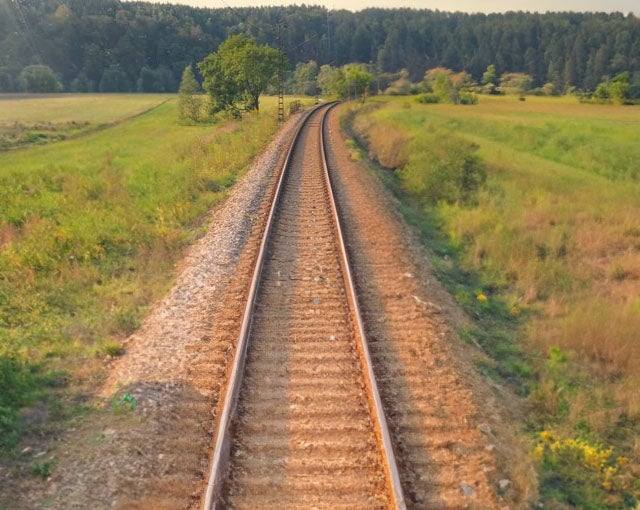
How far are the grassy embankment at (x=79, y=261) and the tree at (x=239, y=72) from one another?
25.9 meters

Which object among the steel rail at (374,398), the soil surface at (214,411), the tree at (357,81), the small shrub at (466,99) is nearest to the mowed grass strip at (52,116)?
the tree at (357,81)

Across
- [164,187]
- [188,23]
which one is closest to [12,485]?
[164,187]

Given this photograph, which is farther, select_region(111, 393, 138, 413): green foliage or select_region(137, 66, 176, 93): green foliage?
select_region(137, 66, 176, 93): green foliage

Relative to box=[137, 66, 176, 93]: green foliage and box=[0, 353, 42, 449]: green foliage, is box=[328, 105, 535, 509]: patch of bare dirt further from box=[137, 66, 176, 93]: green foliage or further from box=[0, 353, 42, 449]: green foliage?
box=[137, 66, 176, 93]: green foliage

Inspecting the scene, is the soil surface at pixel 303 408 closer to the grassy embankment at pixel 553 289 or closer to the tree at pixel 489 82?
the grassy embankment at pixel 553 289

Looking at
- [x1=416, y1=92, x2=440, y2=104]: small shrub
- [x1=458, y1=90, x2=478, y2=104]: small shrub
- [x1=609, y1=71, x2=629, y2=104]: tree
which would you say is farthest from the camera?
[x1=416, y1=92, x2=440, y2=104]: small shrub

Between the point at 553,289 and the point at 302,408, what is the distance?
6609 mm

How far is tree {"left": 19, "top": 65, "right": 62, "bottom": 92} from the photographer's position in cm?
10681

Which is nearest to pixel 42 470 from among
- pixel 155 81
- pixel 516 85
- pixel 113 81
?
pixel 516 85

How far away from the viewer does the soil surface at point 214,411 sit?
16.3 feet

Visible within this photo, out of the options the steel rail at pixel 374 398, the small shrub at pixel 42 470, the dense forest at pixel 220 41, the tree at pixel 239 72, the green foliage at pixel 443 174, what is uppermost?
the dense forest at pixel 220 41

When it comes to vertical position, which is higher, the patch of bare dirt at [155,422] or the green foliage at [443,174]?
the green foliage at [443,174]

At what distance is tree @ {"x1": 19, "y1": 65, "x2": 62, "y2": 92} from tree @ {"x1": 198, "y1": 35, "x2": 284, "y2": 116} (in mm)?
68959

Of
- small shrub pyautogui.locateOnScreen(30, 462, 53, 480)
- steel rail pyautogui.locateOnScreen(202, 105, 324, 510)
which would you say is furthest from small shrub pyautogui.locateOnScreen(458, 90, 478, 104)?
small shrub pyautogui.locateOnScreen(30, 462, 53, 480)
